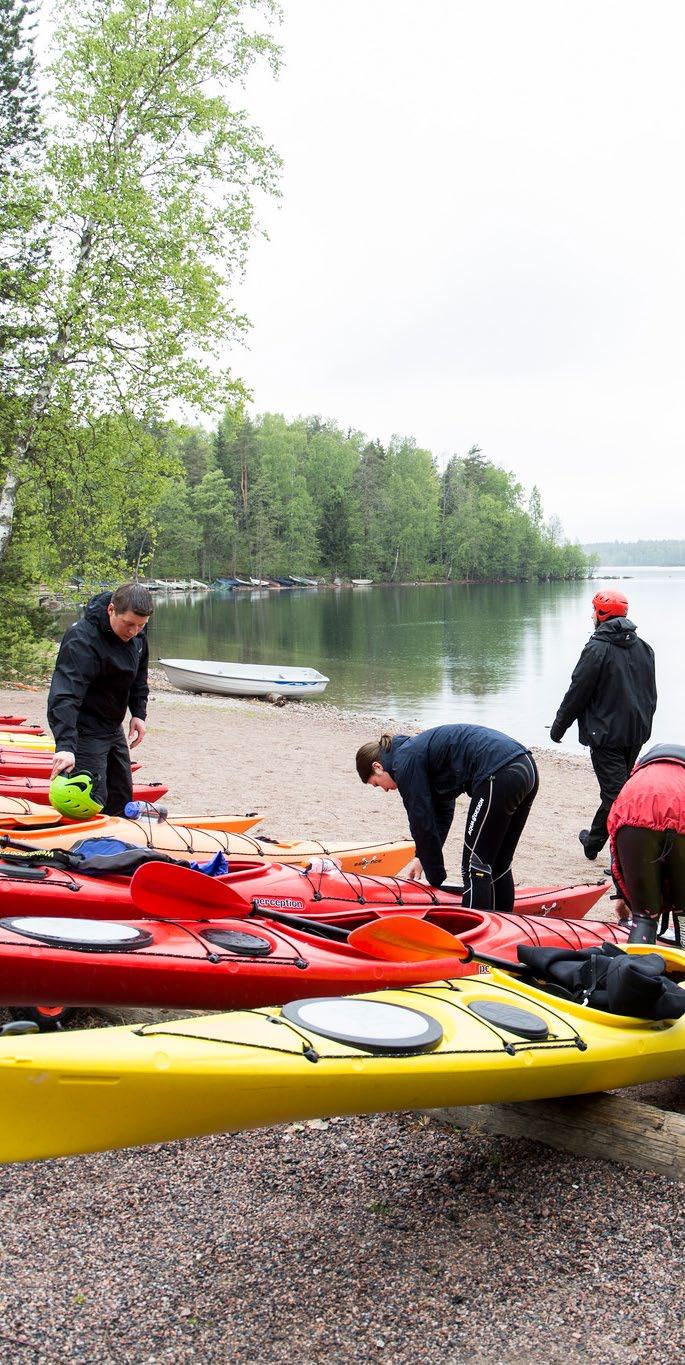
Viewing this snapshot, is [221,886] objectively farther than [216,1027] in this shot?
Yes

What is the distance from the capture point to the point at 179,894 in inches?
155

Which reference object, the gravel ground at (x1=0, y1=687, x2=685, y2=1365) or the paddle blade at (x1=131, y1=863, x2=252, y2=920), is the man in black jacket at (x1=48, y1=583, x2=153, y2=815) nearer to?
the paddle blade at (x1=131, y1=863, x2=252, y2=920)

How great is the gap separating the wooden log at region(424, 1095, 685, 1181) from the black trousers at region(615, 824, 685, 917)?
1.06 metres

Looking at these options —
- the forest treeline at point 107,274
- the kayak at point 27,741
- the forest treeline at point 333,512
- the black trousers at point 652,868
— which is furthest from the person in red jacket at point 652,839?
the forest treeline at point 333,512

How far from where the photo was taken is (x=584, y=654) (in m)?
6.68

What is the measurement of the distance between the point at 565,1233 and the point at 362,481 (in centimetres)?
8671

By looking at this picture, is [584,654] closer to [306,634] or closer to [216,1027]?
[216,1027]

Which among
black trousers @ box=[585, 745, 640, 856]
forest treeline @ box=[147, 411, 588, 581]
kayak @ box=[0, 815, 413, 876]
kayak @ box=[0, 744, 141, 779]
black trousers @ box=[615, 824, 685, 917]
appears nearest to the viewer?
black trousers @ box=[615, 824, 685, 917]

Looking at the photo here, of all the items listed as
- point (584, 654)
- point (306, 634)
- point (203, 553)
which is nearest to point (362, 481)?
point (203, 553)

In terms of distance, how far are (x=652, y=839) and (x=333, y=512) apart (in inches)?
3190

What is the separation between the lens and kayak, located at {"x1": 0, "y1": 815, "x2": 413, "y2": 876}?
5.28 metres

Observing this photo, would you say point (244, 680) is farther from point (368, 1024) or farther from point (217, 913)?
point (368, 1024)

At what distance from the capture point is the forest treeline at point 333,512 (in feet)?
251

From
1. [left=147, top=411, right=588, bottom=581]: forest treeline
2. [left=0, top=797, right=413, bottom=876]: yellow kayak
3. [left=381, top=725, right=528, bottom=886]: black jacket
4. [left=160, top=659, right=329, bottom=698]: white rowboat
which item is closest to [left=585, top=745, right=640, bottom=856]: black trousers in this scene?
[left=0, top=797, right=413, bottom=876]: yellow kayak
